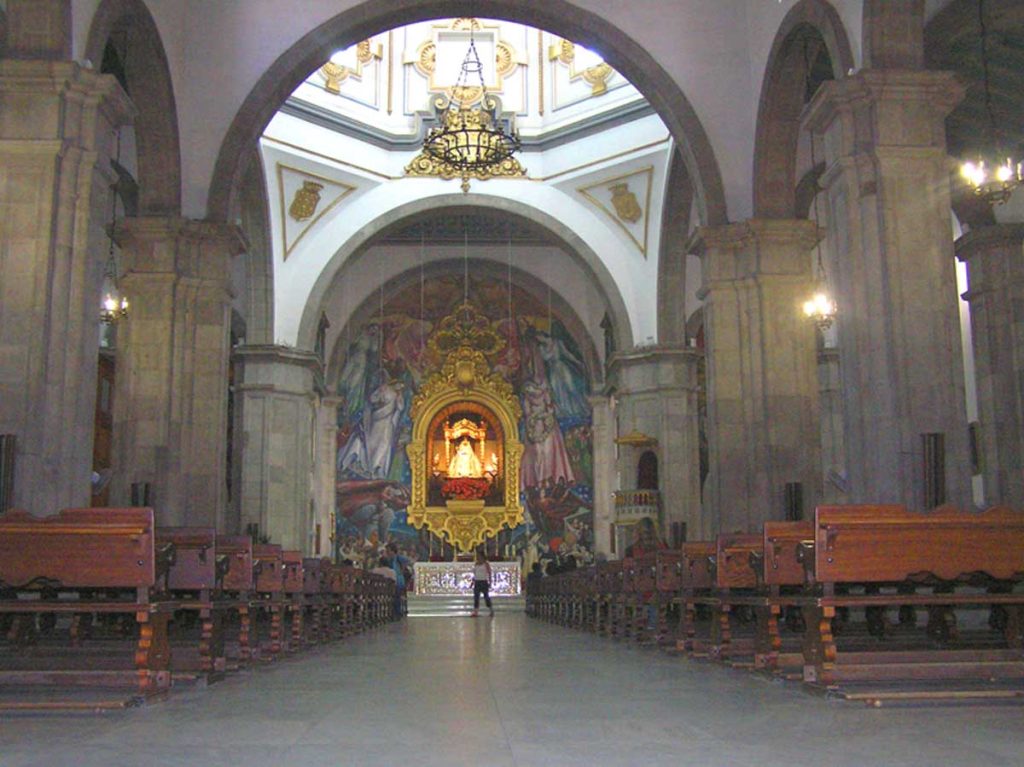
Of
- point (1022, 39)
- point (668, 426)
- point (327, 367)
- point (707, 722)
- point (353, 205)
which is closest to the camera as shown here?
point (707, 722)

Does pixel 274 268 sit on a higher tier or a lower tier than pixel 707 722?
higher

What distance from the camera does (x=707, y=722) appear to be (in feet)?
13.5

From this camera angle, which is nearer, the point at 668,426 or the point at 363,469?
the point at 668,426

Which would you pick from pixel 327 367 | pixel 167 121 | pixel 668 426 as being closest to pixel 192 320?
pixel 167 121

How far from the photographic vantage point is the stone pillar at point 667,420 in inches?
713

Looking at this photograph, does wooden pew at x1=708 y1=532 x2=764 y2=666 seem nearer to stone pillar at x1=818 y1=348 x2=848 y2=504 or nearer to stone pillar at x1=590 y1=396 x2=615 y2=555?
stone pillar at x1=818 y1=348 x2=848 y2=504

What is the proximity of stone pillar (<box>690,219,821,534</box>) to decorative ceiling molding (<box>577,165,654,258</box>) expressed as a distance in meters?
6.72

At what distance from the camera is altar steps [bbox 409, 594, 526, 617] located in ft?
61.5

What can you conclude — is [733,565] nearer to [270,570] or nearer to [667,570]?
[667,570]

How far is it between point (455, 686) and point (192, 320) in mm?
7722

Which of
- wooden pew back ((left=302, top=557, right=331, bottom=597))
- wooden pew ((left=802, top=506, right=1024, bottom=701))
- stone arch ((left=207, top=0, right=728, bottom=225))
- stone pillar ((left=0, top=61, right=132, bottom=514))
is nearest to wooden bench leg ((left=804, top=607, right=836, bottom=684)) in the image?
wooden pew ((left=802, top=506, right=1024, bottom=701))

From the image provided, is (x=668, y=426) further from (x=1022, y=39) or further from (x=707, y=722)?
(x=707, y=722)

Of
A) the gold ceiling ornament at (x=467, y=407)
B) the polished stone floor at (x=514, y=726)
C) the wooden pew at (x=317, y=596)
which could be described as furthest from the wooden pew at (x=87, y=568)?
the gold ceiling ornament at (x=467, y=407)

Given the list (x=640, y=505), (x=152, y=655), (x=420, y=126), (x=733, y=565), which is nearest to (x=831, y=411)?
(x=640, y=505)
